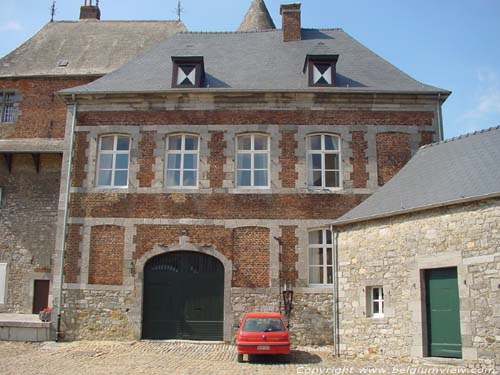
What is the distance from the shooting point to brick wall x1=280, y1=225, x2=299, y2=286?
1302 centimetres

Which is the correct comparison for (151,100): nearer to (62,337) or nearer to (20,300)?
(62,337)

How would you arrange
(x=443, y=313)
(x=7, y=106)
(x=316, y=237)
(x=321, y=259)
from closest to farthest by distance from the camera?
(x=443, y=313), (x=321, y=259), (x=316, y=237), (x=7, y=106)

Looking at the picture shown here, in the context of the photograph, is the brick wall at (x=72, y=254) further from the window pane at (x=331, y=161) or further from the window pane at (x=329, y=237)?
the window pane at (x=331, y=161)

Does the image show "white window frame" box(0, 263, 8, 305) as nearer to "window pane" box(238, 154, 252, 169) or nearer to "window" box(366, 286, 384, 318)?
"window pane" box(238, 154, 252, 169)

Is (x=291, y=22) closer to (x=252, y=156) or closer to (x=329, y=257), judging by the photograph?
(x=252, y=156)

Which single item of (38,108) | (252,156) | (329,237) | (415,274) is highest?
(38,108)

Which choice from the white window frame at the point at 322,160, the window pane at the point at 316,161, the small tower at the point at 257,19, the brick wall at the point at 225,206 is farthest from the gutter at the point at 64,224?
the small tower at the point at 257,19

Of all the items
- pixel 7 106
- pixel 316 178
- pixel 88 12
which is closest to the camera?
pixel 316 178

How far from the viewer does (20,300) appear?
1669 centimetres

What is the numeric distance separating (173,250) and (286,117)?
15.2 feet

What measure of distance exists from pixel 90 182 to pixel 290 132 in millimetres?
5535

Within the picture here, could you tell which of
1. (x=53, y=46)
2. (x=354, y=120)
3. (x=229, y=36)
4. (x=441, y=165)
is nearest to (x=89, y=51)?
(x=53, y=46)

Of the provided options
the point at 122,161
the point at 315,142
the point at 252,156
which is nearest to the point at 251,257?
the point at 252,156

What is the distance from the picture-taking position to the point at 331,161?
45.2 ft
